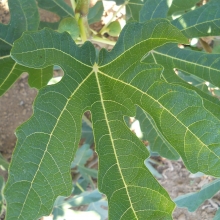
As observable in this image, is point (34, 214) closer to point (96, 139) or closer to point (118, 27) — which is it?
point (96, 139)

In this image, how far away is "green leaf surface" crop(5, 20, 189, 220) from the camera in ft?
3.17

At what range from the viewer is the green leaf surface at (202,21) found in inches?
50.0

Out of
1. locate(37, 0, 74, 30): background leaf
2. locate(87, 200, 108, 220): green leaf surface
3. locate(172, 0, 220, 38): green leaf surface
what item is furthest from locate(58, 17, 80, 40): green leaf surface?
locate(87, 200, 108, 220): green leaf surface

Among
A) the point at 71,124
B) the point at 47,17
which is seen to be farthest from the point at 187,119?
the point at 47,17

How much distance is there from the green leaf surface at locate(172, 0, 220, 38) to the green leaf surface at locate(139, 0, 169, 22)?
0.19ft

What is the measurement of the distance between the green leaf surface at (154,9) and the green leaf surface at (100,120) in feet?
0.95

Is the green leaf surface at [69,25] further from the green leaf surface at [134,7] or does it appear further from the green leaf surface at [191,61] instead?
the green leaf surface at [134,7]

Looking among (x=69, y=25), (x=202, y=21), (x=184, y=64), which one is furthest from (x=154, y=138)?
(x=69, y=25)

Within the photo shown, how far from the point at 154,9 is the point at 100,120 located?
18.3 inches

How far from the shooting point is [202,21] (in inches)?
51.0

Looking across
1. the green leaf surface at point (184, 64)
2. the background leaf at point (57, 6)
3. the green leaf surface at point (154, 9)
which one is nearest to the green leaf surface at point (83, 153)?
the background leaf at point (57, 6)

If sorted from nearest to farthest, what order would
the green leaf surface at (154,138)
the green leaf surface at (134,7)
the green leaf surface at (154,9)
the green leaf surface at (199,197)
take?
the green leaf surface at (154,9) → the green leaf surface at (154,138) → the green leaf surface at (134,7) → the green leaf surface at (199,197)

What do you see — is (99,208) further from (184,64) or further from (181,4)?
(181,4)

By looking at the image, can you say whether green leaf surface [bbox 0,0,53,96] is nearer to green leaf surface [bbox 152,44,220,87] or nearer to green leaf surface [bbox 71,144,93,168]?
green leaf surface [bbox 152,44,220,87]
